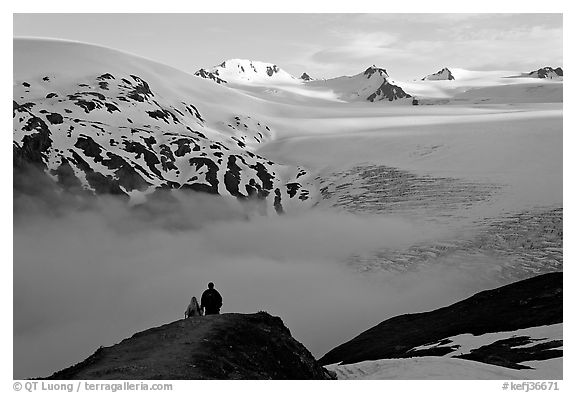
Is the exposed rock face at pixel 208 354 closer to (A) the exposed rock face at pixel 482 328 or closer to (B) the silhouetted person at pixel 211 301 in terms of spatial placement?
(B) the silhouetted person at pixel 211 301

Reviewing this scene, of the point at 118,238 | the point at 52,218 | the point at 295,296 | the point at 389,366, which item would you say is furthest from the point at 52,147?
the point at 389,366

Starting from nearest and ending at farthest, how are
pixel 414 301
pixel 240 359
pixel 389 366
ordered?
pixel 240 359 → pixel 389 366 → pixel 414 301

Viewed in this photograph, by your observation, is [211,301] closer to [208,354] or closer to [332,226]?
[208,354]

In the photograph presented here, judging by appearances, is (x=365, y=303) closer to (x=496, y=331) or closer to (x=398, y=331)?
(x=398, y=331)

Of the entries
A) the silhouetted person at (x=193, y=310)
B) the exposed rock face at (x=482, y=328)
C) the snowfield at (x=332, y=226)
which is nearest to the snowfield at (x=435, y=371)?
the silhouetted person at (x=193, y=310)

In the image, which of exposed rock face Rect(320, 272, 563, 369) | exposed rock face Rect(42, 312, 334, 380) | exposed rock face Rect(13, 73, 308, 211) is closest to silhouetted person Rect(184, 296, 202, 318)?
exposed rock face Rect(42, 312, 334, 380)

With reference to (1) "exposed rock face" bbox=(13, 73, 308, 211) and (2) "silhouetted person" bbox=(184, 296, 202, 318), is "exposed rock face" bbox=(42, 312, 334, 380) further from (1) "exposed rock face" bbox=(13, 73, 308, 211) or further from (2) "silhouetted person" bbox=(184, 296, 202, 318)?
(1) "exposed rock face" bbox=(13, 73, 308, 211)
